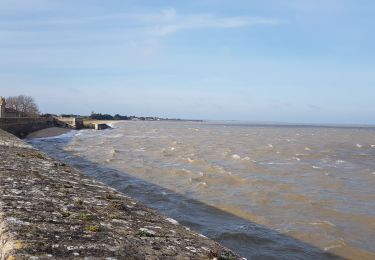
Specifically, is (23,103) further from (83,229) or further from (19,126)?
(83,229)

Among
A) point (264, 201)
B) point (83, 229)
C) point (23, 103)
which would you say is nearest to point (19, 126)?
point (264, 201)

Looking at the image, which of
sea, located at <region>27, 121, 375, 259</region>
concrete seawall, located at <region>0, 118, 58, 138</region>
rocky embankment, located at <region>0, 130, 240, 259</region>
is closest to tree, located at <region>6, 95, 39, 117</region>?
concrete seawall, located at <region>0, 118, 58, 138</region>

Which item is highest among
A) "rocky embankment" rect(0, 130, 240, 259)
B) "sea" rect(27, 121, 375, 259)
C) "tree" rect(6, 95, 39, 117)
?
"tree" rect(6, 95, 39, 117)

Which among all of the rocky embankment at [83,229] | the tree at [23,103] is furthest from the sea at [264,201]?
the tree at [23,103]

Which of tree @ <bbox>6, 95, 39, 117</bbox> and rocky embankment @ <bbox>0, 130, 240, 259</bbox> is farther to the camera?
tree @ <bbox>6, 95, 39, 117</bbox>

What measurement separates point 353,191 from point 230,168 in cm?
731

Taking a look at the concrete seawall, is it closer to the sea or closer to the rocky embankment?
the sea

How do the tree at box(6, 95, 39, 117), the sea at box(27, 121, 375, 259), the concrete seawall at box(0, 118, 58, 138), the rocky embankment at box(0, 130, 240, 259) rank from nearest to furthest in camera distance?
the rocky embankment at box(0, 130, 240, 259) → the sea at box(27, 121, 375, 259) → the concrete seawall at box(0, 118, 58, 138) → the tree at box(6, 95, 39, 117)

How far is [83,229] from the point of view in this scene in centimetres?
445

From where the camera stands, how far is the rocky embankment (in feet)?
12.4

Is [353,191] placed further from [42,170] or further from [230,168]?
[42,170]

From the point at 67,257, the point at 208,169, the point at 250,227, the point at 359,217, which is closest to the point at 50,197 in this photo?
the point at 67,257

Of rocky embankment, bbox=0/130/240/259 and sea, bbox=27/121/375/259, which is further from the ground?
rocky embankment, bbox=0/130/240/259

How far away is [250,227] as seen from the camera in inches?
427
